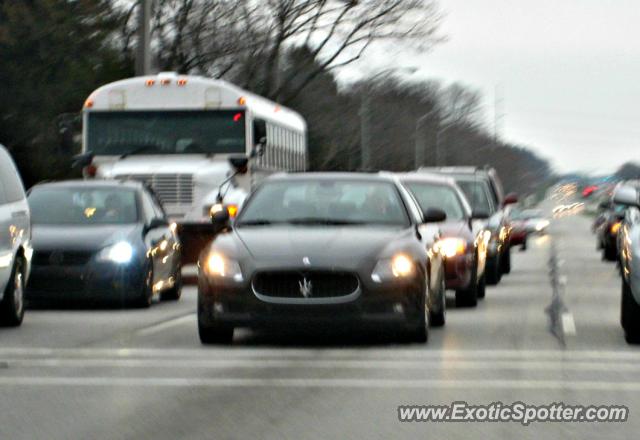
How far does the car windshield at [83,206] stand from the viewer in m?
20.1

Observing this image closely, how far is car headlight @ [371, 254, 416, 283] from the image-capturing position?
549 inches

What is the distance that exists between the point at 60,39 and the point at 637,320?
30.9 metres

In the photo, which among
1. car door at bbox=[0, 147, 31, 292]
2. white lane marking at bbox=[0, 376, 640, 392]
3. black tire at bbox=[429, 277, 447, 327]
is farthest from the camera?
car door at bbox=[0, 147, 31, 292]

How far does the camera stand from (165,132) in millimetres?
27453

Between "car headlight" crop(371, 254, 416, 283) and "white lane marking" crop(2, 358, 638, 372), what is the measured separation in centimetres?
103

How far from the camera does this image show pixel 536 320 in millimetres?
17688

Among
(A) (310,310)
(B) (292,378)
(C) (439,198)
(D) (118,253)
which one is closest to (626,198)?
(A) (310,310)

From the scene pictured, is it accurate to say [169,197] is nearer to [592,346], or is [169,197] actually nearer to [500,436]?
[592,346]

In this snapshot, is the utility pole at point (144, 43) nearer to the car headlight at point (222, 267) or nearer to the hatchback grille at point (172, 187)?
the hatchback grille at point (172, 187)

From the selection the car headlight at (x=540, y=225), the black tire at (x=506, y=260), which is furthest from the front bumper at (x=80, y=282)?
the car headlight at (x=540, y=225)

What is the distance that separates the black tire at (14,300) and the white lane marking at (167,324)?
4.17 feet

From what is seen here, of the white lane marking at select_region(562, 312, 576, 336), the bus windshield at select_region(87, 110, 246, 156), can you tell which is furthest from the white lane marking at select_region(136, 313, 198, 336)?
the bus windshield at select_region(87, 110, 246, 156)

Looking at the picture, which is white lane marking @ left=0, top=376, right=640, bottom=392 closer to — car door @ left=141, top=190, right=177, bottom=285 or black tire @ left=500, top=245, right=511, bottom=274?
car door @ left=141, top=190, right=177, bottom=285

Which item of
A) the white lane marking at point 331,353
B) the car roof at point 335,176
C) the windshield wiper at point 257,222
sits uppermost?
the car roof at point 335,176
